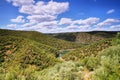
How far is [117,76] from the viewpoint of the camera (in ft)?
55.1

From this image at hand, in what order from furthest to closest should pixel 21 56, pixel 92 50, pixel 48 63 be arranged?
pixel 92 50 → pixel 21 56 → pixel 48 63

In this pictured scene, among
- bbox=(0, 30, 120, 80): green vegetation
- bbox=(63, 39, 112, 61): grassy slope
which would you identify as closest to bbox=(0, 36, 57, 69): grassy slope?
bbox=(0, 30, 120, 80): green vegetation

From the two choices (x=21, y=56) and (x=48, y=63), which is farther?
(x=21, y=56)

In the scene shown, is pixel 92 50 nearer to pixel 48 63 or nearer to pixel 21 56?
pixel 48 63

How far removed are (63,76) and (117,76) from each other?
12262 millimetres

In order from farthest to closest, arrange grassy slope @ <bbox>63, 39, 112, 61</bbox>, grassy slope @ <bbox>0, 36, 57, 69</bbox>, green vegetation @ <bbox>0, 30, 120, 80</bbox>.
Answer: grassy slope @ <bbox>63, 39, 112, 61</bbox> < grassy slope @ <bbox>0, 36, 57, 69</bbox> < green vegetation @ <bbox>0, 30, 120, 80</bbox>

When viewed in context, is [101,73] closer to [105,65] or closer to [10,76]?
[105,65]

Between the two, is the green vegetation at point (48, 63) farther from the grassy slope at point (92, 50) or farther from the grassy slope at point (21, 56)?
the grassy slope at point (92, 50)

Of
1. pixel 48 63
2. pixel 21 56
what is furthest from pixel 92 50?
pixel 21 56

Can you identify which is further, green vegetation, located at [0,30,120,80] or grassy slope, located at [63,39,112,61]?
grassy slope, located at [63,39,112,61]

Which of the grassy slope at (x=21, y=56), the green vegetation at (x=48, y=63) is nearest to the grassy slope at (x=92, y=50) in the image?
the green vegetation at (x=48, y=63)

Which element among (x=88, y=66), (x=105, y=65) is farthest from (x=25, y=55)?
(x=105, y=65)

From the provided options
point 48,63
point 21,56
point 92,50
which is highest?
point 21,56

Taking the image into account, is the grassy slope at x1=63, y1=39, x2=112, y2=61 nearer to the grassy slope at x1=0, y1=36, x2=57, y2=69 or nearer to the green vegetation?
the green vegetation
